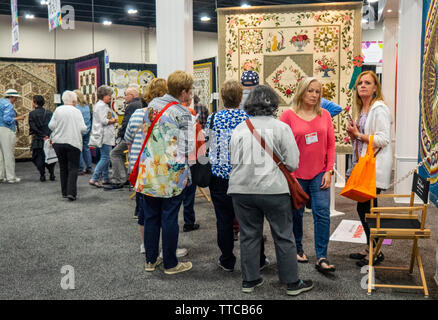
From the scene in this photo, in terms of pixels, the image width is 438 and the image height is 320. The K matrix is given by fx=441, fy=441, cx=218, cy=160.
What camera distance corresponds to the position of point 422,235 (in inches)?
108

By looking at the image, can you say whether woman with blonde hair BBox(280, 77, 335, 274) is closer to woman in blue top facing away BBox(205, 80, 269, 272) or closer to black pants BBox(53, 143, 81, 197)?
woman in blue top facing away BBox(205, 80, 269, 272)

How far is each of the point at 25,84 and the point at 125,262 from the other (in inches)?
331

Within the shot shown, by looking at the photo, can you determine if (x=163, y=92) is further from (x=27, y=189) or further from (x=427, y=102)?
(x=27, y=189)

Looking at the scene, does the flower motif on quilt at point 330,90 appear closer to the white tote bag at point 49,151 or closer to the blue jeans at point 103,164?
the blue jeans at point 103,164

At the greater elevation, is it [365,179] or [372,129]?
[372,129]

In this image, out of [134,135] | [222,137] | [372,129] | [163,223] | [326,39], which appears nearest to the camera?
[222,137]

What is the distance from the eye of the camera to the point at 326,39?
15.4 feet

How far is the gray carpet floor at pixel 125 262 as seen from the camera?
2867mm

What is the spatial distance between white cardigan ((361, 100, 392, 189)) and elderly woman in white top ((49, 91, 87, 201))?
391cm

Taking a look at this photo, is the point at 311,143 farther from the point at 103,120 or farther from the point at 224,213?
the point at 103,120

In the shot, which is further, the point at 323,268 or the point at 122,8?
the point at 122,8

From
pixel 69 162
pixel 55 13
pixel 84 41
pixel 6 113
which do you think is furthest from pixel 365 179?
pixel 84 41

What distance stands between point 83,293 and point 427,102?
2707mm

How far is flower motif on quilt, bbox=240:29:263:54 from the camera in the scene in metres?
4.87
